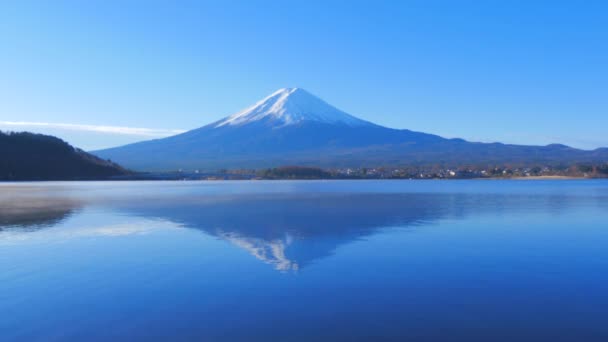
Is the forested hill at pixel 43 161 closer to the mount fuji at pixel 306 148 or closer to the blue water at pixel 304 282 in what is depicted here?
the mount fuji at pixel 306 148

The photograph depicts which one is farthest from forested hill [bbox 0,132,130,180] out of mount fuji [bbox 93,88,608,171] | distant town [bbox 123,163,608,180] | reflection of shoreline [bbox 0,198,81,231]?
reflection of shoreline [bbox 0,198,81,231]

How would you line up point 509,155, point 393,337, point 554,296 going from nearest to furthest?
point 393,337
point 554,296
point 509,155

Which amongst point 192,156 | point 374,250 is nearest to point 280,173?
point 192,156

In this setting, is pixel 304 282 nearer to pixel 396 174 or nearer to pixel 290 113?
pixel 396 174

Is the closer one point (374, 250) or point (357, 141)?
point (374, 250)

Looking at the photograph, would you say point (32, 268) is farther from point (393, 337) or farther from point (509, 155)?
point (509, 155)

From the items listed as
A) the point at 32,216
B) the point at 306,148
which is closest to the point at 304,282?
the point at 32,216
